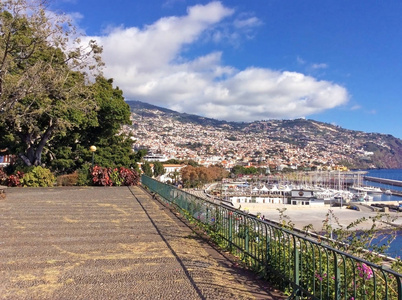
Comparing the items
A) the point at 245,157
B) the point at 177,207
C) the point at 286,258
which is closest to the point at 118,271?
the point at 286,258

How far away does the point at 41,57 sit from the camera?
16969 millimetres

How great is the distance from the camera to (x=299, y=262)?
Result: 11.9ft

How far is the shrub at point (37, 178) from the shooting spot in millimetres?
16492

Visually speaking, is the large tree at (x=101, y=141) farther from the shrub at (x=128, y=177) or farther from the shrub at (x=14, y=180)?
the shrub at (x=14, y=180)

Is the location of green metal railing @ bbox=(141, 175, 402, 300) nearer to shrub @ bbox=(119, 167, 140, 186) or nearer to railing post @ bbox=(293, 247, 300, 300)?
railing post @ bbox=(293, 247, 300, 300)

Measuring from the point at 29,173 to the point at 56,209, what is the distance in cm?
826

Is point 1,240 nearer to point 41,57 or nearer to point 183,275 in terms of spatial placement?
point 183,275

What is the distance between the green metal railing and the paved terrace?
0.26 meters

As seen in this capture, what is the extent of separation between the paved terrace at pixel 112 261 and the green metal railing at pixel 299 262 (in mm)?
261

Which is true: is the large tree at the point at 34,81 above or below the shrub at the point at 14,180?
above

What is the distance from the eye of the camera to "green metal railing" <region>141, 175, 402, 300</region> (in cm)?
281

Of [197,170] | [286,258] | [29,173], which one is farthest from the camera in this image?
[197,170]

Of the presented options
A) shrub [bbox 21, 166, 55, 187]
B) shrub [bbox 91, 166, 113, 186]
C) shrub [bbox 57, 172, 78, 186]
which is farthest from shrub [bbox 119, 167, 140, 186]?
shrub [bbox 21, 166, 55, 187]

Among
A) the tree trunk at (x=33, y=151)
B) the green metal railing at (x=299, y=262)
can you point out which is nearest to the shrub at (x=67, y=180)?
the tree trunk at (x=33, y=151)
